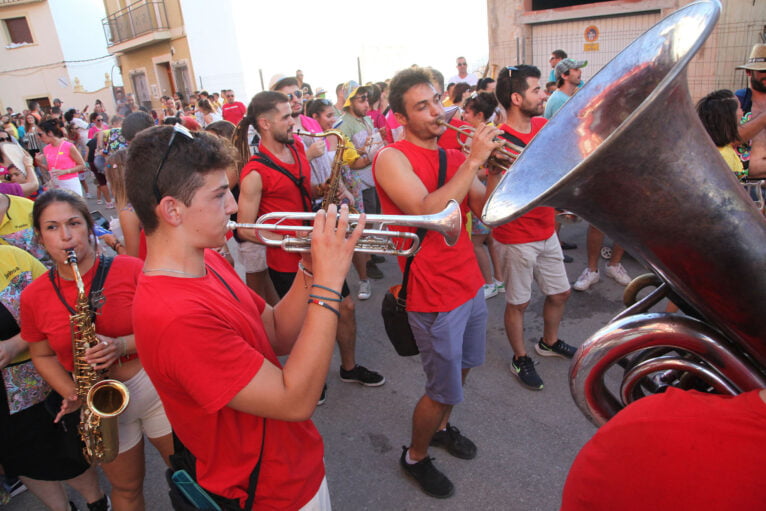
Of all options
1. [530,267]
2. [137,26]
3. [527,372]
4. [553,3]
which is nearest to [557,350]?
[527,372]

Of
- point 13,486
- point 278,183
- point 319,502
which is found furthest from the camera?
point 278,183

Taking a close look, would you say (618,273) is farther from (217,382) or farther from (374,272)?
(217,382)

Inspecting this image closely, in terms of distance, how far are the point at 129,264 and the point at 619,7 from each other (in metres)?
9.83

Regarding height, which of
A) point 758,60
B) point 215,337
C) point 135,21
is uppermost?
point 135,21

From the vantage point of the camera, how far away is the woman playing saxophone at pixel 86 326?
202cm

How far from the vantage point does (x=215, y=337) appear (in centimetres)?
121

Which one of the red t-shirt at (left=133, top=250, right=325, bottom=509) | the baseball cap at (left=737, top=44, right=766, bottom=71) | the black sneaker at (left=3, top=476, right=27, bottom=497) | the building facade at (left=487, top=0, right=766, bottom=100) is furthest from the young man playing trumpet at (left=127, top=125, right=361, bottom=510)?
the building facade at (left=487, top=0, right=766, bottom=100)

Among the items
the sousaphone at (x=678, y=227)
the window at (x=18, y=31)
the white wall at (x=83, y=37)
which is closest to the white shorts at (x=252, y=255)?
the sousaphone at (x=678, y=227)

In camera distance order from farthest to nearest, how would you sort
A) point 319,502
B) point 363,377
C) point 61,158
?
1. point 61,158
2. point 363,377
3. point 319,502

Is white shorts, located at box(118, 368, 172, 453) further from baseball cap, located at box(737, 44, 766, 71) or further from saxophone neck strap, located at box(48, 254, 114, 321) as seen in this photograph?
baseball cap, located at box(737, 44, 766, 71)

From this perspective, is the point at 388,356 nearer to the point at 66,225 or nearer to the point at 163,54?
the point at 66,225

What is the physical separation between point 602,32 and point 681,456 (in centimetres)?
1045

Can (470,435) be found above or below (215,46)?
below

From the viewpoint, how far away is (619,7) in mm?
8852
